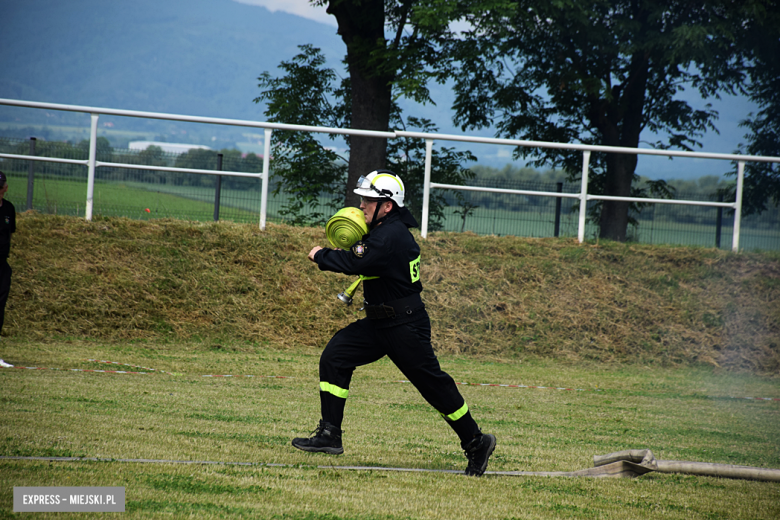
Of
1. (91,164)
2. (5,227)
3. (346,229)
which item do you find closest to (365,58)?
(91,164)

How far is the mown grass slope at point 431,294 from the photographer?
36.3 ft

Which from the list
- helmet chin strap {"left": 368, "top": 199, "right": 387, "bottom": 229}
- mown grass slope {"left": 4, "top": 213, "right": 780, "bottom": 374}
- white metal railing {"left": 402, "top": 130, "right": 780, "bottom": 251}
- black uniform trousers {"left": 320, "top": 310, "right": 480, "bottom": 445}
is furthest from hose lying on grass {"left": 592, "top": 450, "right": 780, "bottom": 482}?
white metal railing {"left": 402, "top": 130, "right": 780, "bottom": 251}

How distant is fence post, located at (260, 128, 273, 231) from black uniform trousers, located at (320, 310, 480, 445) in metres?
7.90

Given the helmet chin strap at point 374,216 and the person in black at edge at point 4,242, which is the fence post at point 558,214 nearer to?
the helmet chin strap at point 374,216

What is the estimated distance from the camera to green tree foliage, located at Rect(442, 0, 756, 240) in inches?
758

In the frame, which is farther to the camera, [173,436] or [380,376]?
[380,376]

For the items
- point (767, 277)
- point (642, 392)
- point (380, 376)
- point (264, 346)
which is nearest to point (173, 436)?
point (380, 376)

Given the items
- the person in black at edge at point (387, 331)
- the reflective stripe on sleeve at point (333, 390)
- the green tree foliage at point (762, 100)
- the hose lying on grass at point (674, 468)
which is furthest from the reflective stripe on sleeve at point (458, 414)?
the green tree foliage at point (762, 100)

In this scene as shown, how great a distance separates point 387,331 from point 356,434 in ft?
4.66

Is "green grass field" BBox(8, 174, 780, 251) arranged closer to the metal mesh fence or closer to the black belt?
the metal mesh fence

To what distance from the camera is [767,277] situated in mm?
13289

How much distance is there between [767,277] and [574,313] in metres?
3.99

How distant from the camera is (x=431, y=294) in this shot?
40.8ft

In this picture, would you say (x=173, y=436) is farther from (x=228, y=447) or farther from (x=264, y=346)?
(x=264, y=346)
